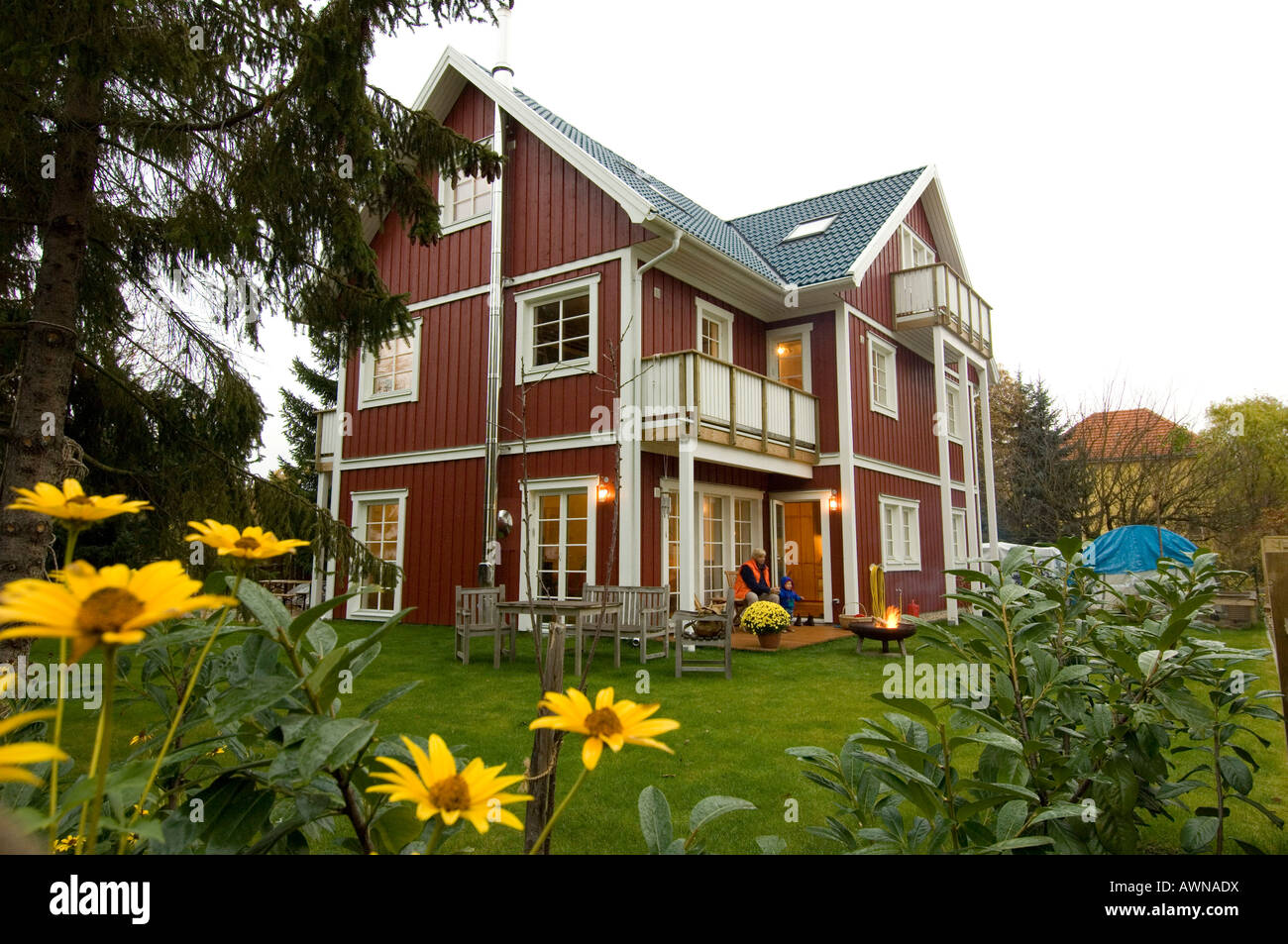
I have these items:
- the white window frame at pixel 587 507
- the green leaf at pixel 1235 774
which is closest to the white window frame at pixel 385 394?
the white window frame at pixel 587 507

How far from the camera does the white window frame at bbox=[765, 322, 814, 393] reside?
1291 cm

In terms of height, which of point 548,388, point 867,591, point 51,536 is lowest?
point 867,591

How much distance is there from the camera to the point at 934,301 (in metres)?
13.5

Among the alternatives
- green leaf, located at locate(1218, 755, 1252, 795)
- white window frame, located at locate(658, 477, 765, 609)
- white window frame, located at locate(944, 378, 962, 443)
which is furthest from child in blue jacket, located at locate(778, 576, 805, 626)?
green leaf, located at locate(1218, 755, 1252, 795)

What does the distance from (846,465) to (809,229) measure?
564 cm

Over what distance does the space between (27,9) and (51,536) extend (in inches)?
104

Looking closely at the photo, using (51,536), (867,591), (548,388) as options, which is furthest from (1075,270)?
(51,536)

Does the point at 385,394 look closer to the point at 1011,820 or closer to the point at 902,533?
the point at 902,533

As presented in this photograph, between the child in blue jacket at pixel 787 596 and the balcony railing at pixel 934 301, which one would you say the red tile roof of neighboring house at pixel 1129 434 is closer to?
the balcony railing at pixel 934 301

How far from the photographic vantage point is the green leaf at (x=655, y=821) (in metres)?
0.89

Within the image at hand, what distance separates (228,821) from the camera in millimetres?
777

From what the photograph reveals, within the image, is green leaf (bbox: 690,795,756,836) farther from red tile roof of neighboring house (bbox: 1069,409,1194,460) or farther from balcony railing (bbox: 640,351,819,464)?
red tile roof of neighboring house (bbox: 1069,409,1194,460)

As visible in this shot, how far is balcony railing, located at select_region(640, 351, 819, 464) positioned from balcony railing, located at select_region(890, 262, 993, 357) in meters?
3.76
